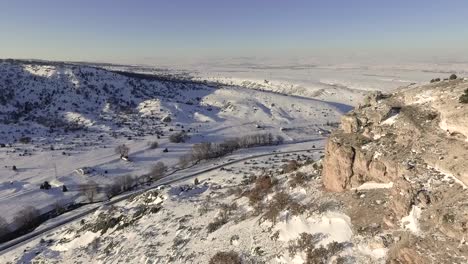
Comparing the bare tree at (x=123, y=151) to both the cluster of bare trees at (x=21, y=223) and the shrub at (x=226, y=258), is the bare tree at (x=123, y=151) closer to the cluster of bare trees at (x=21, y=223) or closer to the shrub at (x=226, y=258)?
the cluster of bare trees at (x=21, y=223)

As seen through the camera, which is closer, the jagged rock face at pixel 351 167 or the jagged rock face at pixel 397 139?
the jagged rock face at pixel 397 139

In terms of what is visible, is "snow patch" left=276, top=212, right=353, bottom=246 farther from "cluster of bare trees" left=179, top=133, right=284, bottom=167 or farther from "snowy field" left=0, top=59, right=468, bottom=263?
"cluster of bare trees" left=179, top=133, right=284, bottom=167

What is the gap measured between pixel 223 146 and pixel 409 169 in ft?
256

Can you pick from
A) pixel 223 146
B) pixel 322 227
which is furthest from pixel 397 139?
pixel 223 146

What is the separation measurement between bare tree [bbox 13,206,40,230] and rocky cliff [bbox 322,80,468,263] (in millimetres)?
52224

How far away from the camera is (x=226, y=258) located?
90.1ft

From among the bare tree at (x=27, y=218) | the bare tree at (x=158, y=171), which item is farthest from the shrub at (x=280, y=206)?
the bare tree at (x=158, y=171)

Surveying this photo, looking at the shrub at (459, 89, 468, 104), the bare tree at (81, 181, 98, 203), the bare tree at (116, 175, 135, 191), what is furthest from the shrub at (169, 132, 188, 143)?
the shrub at (459, 89, 468, 104)

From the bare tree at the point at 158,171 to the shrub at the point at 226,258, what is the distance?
55262 millimetres

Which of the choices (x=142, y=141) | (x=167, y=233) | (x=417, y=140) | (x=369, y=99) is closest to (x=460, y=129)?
(x=417, y=140)

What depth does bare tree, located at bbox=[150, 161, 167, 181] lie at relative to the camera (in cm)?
8288

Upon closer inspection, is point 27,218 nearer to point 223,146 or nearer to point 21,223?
point 21,223

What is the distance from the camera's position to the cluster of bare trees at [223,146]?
94250mm

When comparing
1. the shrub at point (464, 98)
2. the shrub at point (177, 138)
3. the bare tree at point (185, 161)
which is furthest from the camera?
the shrub at point (177, 138)
